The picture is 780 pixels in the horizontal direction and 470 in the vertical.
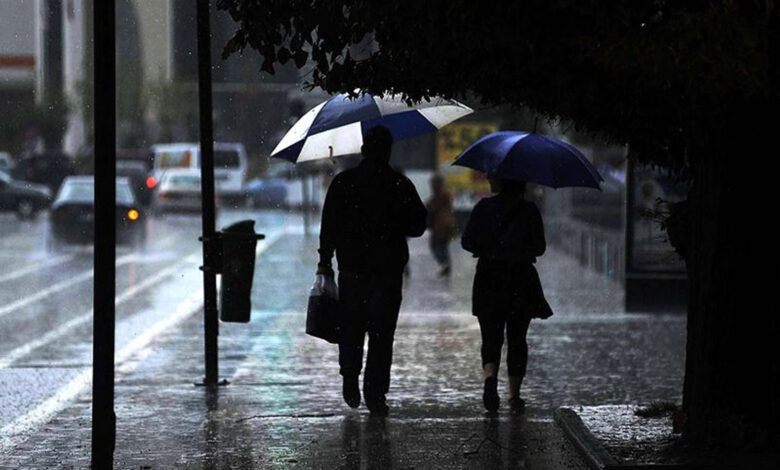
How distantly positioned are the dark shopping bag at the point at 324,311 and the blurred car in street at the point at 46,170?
4755 centimetres

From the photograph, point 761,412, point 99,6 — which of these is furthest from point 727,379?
point 99,6

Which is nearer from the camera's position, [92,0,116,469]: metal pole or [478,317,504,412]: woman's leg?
[92,0,116,469]: metal pole

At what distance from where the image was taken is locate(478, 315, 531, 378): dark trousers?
10312 millimetres

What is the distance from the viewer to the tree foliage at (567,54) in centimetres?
659

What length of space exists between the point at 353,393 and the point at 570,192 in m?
23.9

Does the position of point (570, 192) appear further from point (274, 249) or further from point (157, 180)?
point (157, 180)

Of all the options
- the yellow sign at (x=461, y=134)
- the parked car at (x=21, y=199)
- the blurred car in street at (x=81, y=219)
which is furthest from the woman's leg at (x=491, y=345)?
the parked car at (x=21, y=199)

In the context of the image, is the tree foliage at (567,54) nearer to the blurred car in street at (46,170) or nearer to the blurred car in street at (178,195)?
the blurred car in street at (178,195)

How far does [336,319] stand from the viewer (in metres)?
10.1

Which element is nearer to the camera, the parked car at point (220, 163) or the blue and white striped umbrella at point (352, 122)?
A: the blue and white striped umbrella at point (352, 122)

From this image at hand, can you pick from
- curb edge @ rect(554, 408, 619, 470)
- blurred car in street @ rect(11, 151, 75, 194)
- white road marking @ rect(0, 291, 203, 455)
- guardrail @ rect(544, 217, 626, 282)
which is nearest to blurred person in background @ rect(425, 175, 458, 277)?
guardrail @ rect(544, 217, 626, 282)

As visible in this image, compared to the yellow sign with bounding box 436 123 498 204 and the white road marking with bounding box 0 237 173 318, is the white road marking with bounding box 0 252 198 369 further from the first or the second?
the yellow sign with bounding box 436 123 498 204

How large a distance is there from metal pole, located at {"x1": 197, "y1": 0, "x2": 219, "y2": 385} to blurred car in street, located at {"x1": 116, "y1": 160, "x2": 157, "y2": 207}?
36.4m

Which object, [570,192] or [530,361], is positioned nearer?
[530,361]
